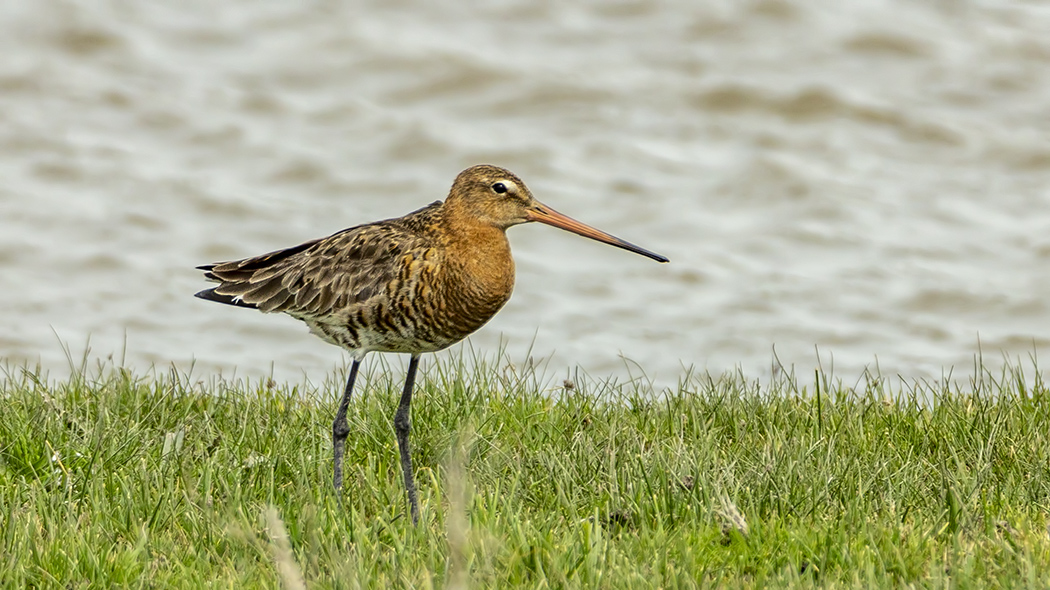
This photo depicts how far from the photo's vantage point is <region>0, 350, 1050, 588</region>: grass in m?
4.44

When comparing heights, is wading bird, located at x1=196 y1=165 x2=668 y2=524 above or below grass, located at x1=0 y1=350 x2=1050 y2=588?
above

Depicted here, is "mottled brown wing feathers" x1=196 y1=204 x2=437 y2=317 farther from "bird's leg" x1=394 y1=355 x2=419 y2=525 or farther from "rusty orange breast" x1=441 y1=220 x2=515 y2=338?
"bird's leg" x1=394 y1=355 x2=419 y2=525

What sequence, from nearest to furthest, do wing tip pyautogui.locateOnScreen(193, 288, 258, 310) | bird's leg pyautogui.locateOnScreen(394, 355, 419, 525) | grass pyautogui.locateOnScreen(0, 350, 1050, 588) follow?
grass pyautogui.locateOnScreen(0, 350, 1050, 588) < bird's leg pyautogui.locateOnScreen(394, 355, 419, 525) < wing tip pyautogui.locateOnScreen(193, 288, 258, 310)

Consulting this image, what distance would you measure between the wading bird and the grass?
18.1 inches

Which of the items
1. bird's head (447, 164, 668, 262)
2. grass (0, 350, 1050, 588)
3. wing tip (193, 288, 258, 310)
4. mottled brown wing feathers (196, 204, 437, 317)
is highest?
bird's head (447, 164, 668, 262)

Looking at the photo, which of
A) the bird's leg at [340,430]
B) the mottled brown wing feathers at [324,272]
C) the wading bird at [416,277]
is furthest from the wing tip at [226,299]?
the bird's leg at [340,430]

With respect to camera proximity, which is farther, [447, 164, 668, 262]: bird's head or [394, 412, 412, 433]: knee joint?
[447, 164, 668, 262]: bird's head

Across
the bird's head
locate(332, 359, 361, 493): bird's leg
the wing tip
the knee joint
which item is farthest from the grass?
the bird's head

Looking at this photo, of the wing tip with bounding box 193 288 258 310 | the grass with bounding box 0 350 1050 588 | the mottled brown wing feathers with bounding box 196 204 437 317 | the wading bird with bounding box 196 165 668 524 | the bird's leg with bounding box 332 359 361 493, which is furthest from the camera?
the wing tip with bounding box 193 288 258 310

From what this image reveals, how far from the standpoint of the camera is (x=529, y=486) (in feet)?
17.4

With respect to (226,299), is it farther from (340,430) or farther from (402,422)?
(402,422)

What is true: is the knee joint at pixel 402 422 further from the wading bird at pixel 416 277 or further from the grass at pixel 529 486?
the grass at pixel 529 486

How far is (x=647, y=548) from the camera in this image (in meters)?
4.59

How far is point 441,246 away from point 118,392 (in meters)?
1.81
